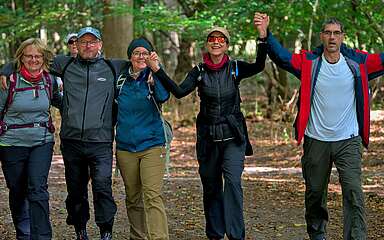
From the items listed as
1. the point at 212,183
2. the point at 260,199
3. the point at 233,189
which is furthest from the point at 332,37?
the point at 260,199

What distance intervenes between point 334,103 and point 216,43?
117 centimetres

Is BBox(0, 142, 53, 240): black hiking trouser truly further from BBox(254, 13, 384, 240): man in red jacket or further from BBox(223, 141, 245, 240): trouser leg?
BBox(254, 13, 384, 240): man in red jacket

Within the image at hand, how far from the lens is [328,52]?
605 centimetres

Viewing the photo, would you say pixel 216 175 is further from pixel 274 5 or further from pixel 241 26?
pixel 241 26

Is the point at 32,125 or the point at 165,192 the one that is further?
the point at 165,192

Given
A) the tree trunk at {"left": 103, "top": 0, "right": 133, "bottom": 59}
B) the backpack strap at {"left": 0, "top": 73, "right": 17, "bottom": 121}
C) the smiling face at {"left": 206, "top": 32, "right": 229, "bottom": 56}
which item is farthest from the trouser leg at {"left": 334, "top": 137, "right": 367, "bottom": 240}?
the tree trunk at {"left": 103, "top": 0, "right": 133, "bottom": 59}

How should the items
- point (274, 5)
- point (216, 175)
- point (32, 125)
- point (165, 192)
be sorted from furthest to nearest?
point (274, 5) < point (165, 192) < point (216, 175) < point (32, 125)

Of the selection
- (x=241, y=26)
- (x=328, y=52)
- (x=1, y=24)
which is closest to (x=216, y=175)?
(x=328, y=52)

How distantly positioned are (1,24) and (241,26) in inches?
273

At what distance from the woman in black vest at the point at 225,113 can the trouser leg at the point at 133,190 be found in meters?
0.67

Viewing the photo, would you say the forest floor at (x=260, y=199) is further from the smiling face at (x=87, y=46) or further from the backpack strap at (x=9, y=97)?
the smiling face at (x=87, y=46)

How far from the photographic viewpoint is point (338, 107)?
5965 mm

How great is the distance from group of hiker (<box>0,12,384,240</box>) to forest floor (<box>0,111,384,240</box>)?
1013mm

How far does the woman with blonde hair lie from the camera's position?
5875 mm
